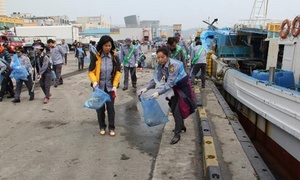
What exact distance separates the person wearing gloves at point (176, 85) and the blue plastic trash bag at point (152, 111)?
19 cm

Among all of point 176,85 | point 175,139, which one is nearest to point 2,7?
point 176,85

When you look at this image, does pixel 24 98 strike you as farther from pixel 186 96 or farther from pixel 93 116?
pixel 186 96

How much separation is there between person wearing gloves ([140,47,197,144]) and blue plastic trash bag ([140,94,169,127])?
0.19 metres

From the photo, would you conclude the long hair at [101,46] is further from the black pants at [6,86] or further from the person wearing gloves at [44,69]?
the black pants at [6,86]

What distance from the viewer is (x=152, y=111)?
443cm

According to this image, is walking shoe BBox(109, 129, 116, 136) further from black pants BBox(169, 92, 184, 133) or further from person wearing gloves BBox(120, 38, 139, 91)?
person wearing gloves BBox(120, 38, 139, 91)

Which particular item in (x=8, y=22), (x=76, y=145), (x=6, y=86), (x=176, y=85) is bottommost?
(x=76, y=145)

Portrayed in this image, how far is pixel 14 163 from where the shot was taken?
3.87 meters

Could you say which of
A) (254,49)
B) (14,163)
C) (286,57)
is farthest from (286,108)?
(254,49)

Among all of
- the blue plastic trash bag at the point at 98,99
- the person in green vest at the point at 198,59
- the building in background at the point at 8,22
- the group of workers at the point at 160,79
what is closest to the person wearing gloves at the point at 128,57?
the person in green vest at the point at 198,59

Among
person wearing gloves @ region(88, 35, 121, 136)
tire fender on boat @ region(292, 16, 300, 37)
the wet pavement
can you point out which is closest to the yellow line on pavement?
the wet pavement

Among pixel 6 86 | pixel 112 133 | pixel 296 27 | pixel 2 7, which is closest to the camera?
pixel 112 133

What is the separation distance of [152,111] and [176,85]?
558 millimetres

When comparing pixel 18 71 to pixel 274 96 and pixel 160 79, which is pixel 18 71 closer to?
pixel 160 79
